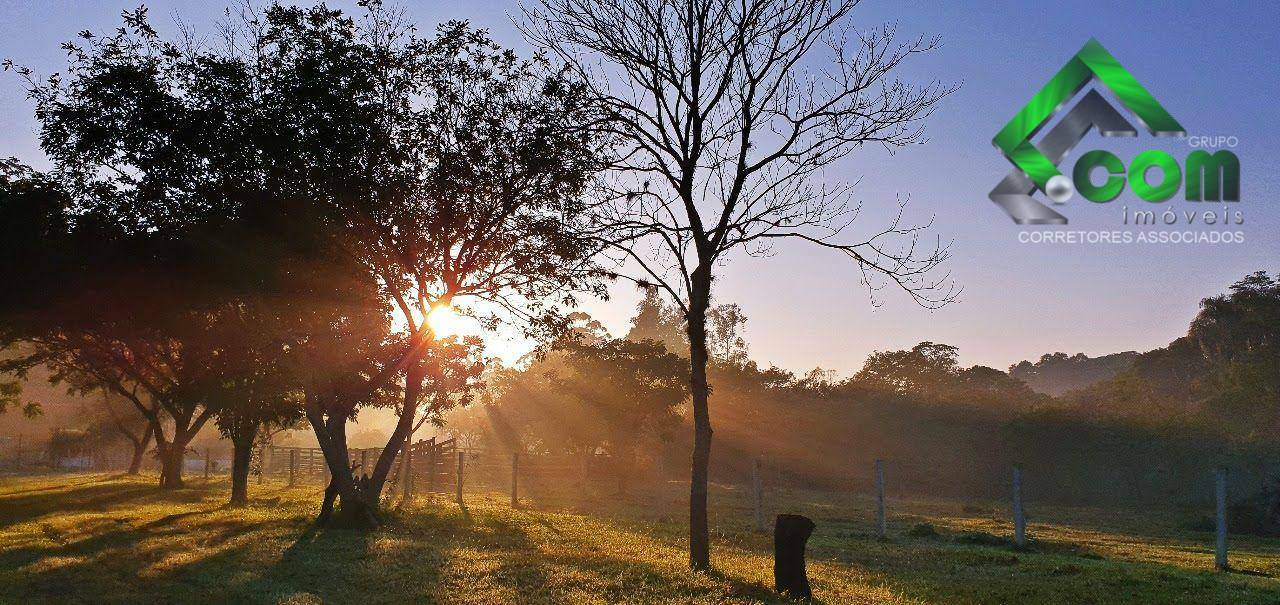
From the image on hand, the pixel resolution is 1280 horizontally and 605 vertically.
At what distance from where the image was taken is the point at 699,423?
52.9ft

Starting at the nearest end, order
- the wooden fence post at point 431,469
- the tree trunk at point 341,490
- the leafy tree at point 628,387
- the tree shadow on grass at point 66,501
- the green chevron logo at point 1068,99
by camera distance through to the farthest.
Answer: the green chevron logo at point 1068,99 < the tree trunk at point 341,490 < the tree shadow on grass at point 66,501 < the wooden fence post at point 431,469 < the leafy tree at point 628,387

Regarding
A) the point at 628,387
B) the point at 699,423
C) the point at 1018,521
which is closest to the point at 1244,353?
the point at 628,387

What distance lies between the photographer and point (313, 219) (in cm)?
2109

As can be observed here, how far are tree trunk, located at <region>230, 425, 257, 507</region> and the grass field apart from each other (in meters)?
1.96

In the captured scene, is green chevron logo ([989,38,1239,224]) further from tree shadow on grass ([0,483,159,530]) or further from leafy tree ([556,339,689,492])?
leafy tree ([556,339,689,492])

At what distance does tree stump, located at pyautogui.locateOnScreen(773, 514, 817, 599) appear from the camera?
42.0ft

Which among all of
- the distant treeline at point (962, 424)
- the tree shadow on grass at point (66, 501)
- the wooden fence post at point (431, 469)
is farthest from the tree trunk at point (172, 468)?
the distant treeline at point (962, 424)

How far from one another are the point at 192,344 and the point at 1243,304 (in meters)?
78.3

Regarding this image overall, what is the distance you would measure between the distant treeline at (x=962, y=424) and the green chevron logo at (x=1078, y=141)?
2604cm

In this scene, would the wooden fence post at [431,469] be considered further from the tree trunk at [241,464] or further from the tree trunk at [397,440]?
the tree trunk at [397,440]

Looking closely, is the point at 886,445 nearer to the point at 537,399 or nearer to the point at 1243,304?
the point at 537,399

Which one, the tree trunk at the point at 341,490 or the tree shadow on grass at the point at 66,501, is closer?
the tree trunk at the point at 341,490

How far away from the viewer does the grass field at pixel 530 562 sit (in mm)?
12977

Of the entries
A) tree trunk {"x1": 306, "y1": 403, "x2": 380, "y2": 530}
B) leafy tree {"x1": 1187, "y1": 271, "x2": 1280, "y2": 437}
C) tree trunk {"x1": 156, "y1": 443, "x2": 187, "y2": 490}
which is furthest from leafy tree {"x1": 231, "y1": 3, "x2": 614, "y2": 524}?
leafy tree {"x1": 1187, "y1": 271, "x2": 1280, "y2": 437}
